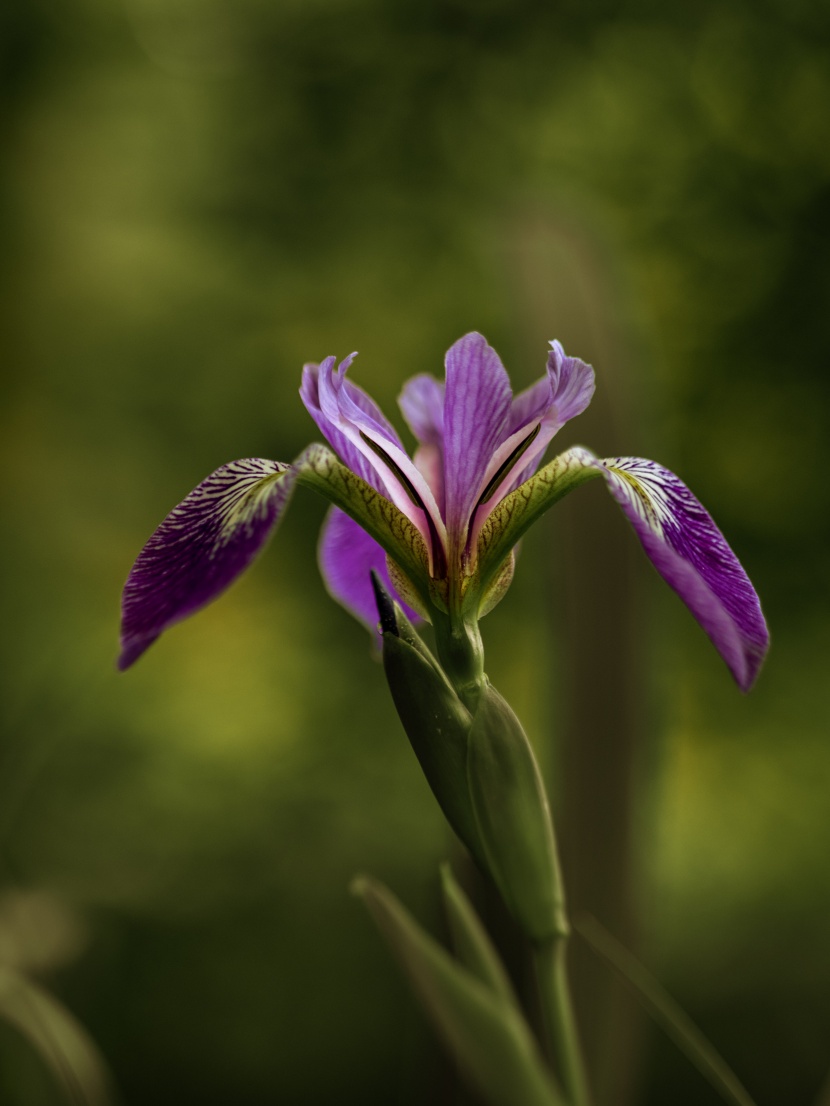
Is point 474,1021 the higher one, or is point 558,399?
point 558,399

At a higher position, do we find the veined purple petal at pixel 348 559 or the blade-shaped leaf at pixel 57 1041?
the veined purple petal at pixel 348 559

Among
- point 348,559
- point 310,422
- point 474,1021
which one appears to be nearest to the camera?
point 474,1021

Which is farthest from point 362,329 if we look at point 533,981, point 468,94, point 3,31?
point 533,981

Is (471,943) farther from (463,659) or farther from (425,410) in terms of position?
(425,410)

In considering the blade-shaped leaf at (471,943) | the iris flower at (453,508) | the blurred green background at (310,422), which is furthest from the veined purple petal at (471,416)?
the blurred green background at (310,422)

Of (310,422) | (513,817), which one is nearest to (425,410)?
(513,817)

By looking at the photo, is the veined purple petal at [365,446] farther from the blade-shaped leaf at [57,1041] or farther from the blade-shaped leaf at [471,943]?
the blade-shaped leaf at [57,1041]

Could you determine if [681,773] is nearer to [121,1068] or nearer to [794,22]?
[121,1068]
